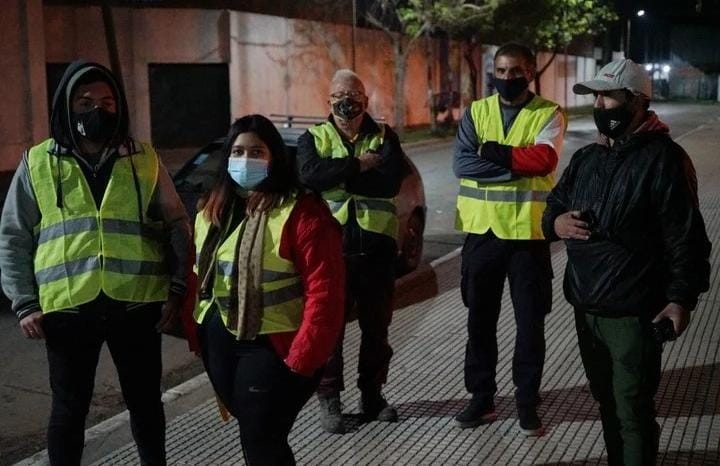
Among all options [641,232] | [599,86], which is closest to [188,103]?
[599,86]

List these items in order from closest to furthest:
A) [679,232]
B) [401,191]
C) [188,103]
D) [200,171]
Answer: [679,232] → [200,171] → [401,191] → [188,103]

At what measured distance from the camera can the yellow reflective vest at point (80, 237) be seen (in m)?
3.50

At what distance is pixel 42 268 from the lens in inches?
139

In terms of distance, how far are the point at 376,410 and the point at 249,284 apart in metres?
2.00

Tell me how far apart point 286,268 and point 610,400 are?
144 cm

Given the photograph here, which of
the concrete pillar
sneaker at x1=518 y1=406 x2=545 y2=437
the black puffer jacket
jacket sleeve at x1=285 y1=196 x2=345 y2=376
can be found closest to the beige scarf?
jacket sleeve at x1=285 y1=196 x2=345 y2=376

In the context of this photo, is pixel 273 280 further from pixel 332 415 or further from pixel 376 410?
pixel 376 410

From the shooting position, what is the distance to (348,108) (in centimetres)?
458

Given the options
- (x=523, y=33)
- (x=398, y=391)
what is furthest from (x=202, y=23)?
(x=398, y=391)

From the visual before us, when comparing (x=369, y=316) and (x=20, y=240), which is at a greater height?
(x=20, y=240)

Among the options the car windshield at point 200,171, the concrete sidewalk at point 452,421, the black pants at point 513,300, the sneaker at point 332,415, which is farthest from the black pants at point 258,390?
the car windshield at point 200,171

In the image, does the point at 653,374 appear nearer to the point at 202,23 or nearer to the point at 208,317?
the point at 208,317

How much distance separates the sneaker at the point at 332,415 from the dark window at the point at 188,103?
19963 mm

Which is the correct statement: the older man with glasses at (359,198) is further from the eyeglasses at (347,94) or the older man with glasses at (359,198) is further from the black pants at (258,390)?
the black pants at (258,390)
